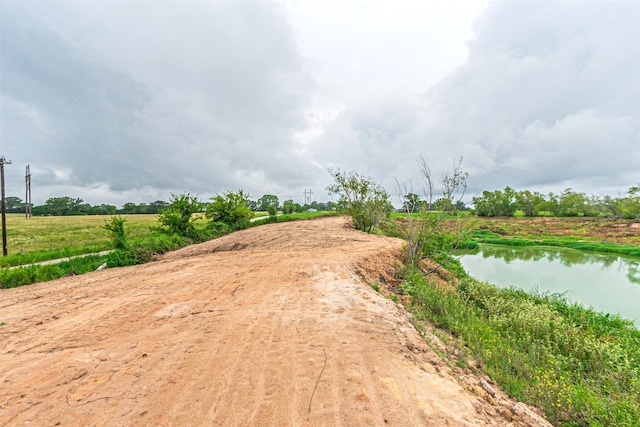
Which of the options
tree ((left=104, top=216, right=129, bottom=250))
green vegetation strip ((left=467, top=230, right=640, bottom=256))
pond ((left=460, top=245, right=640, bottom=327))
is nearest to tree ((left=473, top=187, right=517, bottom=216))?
green vegetation strip ((left=467, top=230, right=640, bottom=256))

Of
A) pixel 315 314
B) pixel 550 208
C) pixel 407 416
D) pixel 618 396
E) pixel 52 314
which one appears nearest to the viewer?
pixel 407 416

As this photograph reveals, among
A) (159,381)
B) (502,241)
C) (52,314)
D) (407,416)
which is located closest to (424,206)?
(407,416)

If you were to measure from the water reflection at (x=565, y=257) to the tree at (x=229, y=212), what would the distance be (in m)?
20.8

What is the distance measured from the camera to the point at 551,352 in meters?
5.55

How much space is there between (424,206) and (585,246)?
82.1ft

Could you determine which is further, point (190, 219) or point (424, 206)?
point (190, 219)

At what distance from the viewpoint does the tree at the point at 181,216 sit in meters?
17.6

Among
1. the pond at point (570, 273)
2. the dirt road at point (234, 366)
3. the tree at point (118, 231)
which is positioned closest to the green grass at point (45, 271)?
the tree at point (118, 231)

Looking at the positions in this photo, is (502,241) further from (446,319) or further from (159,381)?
(159,381)

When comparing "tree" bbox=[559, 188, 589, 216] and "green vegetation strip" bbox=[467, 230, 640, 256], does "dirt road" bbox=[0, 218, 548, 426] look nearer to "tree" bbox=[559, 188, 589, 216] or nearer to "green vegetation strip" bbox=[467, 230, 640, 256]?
"green vegetation strip" bbox=[467, 230, 640, 256]

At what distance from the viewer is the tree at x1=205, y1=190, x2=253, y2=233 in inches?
849

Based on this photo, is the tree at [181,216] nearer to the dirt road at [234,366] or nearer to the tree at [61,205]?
the dirt road at [234,366]

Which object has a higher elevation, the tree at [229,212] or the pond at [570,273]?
the tree at [229,212]

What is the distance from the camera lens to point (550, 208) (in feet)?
178
